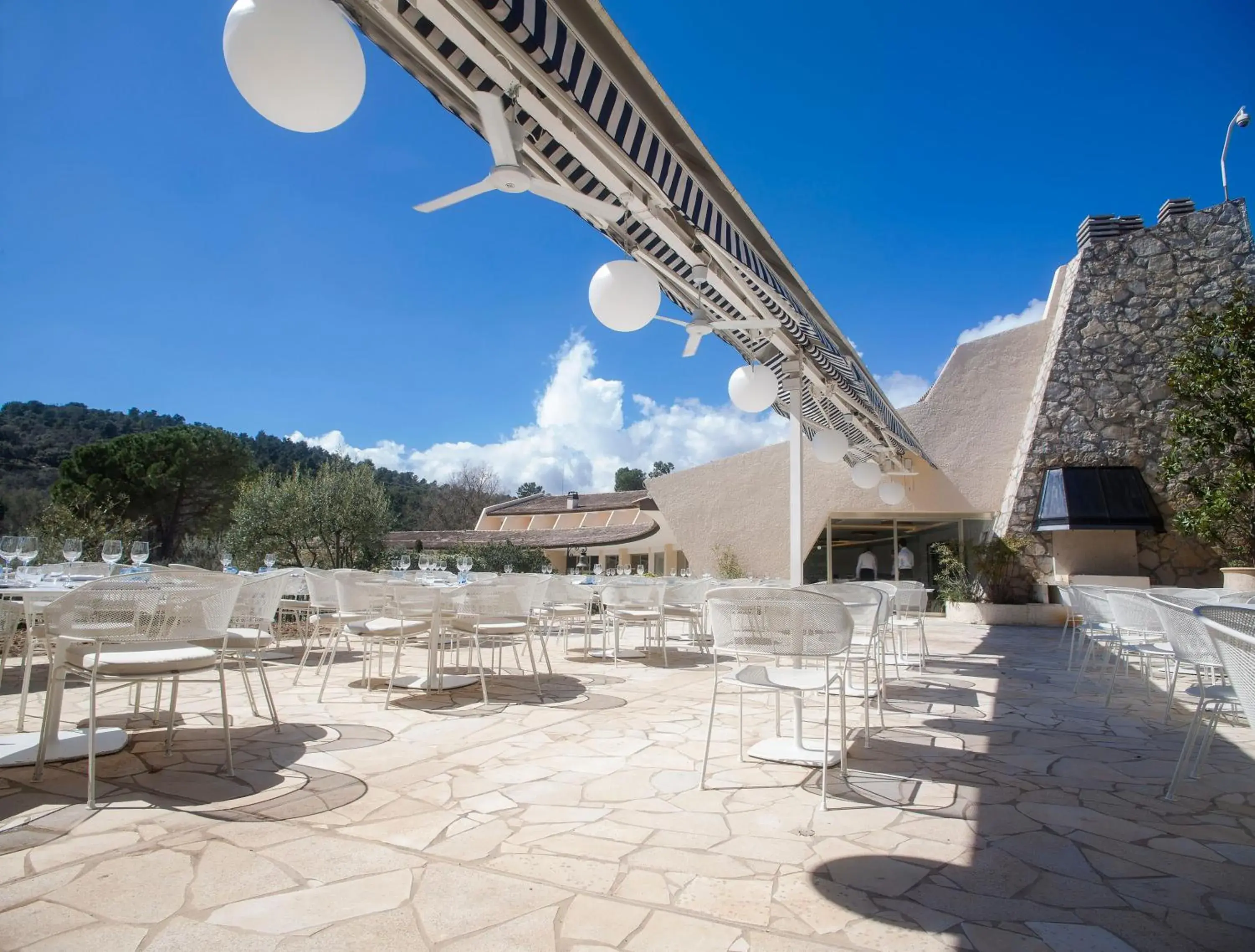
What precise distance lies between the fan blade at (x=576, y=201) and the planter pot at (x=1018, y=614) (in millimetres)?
11506

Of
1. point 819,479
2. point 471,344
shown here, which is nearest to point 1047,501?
point 819,479

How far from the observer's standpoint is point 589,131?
2.94 m

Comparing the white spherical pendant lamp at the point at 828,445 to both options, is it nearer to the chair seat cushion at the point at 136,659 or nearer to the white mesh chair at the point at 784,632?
the white mesh chair at the point at 784,632

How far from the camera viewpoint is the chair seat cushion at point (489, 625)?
15.3 ft

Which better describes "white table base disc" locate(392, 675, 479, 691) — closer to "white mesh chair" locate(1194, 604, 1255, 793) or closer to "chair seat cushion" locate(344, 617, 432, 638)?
"chair seat cushion" locate(344, 617, 432, 638)

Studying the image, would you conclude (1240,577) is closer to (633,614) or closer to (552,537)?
(633,614)

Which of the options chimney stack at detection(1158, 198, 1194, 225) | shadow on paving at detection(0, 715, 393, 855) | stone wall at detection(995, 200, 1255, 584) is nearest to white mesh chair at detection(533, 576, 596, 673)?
shadow on paving at detection(0, 715, 393, 855)

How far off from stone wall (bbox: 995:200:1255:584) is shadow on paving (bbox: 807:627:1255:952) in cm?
1019

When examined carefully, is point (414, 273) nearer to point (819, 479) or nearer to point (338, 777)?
point (819, 479)

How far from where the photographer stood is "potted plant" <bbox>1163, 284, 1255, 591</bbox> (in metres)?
10.2

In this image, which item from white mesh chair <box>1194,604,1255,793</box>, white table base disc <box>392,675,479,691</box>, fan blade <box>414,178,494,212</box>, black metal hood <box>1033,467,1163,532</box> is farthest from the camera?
black metal hood <box>1033,467,1163,532</box>

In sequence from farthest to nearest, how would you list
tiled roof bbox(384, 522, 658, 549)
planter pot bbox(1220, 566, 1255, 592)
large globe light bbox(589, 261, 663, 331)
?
tiled roof bbox(384, 522, 658, 549), planter pot bbox(1220, 566, 1255, 592), large globe light bbox(589, 261, 663, 331)

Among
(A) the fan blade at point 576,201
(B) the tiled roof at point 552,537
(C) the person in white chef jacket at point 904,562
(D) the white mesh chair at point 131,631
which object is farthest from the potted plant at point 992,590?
(D) the white mesh chair at point 131,631

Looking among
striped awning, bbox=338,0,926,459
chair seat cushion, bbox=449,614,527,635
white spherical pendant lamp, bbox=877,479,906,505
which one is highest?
striped awning, bbox=338,0,926,459
